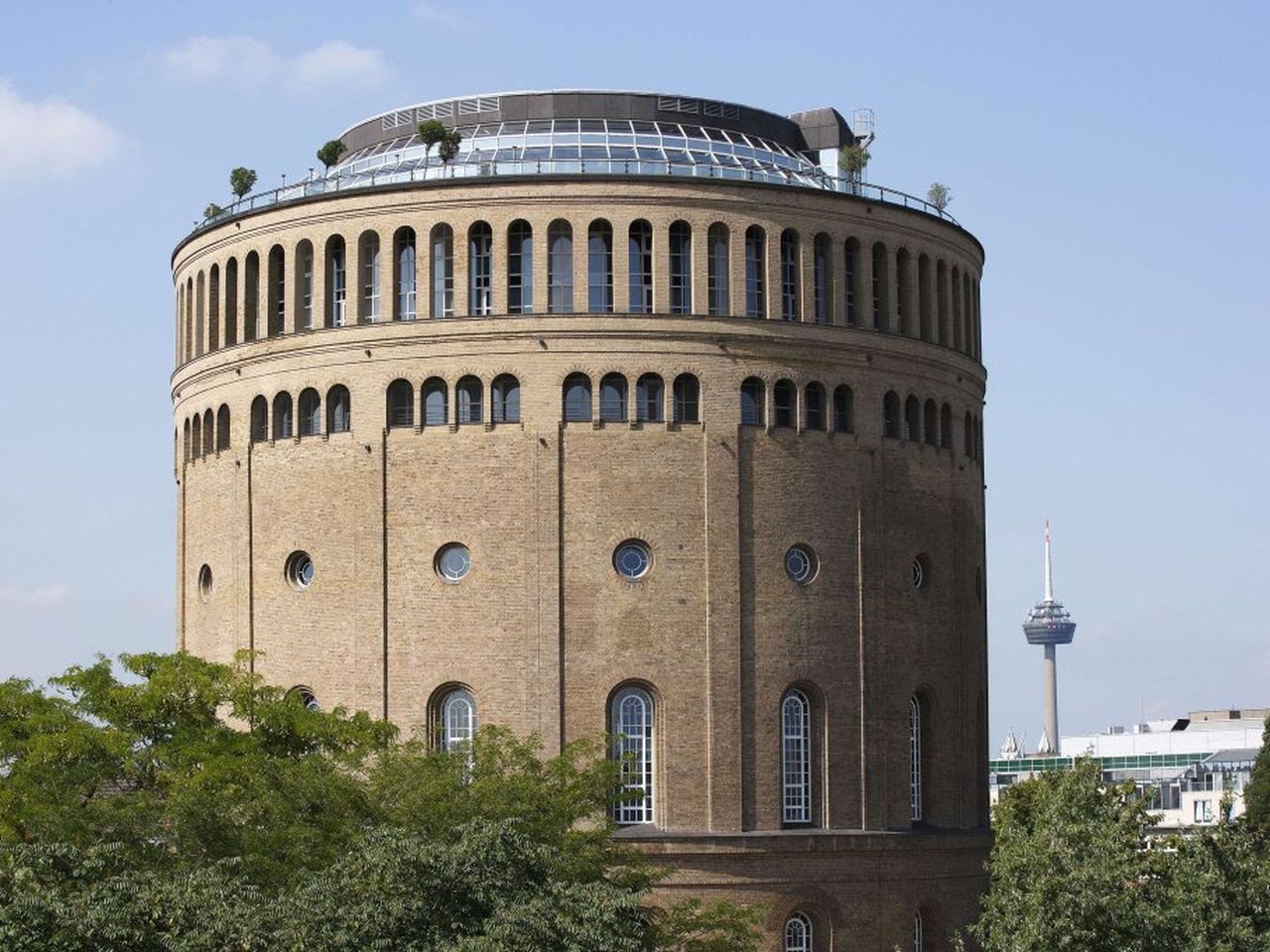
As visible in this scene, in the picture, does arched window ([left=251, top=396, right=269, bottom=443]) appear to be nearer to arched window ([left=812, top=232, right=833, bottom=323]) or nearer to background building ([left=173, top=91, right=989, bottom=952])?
background building ([left=173, top=91, right=989, bottom=952])

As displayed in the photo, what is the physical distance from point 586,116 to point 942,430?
12.8 metres

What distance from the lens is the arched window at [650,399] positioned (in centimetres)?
5828

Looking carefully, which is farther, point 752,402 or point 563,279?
point 752,402

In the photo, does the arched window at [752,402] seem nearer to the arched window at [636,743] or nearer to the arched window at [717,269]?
the arched window at [717,269]

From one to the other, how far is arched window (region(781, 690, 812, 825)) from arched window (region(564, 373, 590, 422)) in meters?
8.60

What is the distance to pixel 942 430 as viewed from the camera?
6412 centimetres

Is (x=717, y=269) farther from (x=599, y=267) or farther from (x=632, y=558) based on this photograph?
(x=632, y=558)

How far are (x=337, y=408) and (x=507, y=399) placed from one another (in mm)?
4718

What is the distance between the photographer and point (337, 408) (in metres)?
60.2

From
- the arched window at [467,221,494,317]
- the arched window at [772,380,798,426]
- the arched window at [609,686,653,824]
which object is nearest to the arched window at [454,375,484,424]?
the arched window at [467,221,494,317]

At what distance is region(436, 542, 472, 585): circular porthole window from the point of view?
191ft

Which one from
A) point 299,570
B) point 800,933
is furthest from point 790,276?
point 800,933

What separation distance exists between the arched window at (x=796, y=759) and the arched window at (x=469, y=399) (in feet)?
34.0

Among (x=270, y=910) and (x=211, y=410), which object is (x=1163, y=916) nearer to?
(x=270, y=910)
